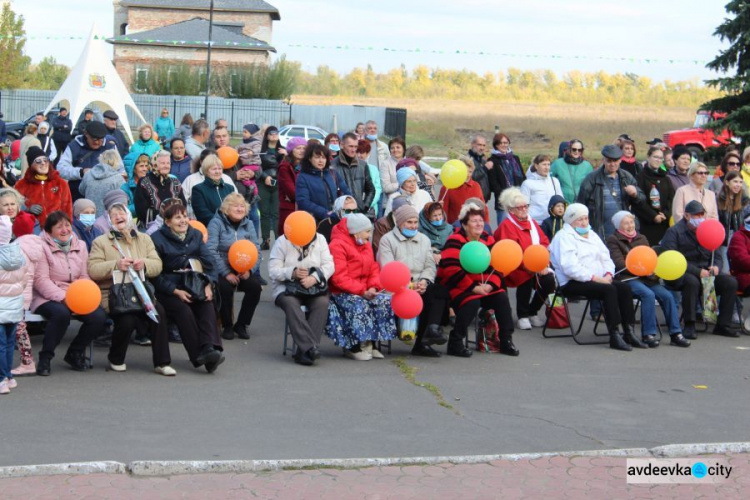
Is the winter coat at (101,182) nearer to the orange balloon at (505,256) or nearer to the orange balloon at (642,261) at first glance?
the orange balloon at (505,256)

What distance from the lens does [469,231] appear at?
34.4 ft

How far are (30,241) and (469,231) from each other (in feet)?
14.2

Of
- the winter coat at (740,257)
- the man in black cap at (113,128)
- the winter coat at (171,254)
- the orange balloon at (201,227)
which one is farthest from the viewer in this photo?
the man in black cap at (113,128)

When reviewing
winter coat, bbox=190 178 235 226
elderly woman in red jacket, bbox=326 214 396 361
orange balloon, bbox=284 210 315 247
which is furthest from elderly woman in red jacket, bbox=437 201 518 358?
winter coat, bbox=190 178 235 226

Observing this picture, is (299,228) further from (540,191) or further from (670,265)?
(540,191)

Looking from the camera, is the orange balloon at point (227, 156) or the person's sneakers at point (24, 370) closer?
the person's sneakers at point (24, 370)

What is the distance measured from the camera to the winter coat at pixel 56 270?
896cm

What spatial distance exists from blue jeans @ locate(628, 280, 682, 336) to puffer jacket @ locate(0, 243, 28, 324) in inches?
251

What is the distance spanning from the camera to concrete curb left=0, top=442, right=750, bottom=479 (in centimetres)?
624

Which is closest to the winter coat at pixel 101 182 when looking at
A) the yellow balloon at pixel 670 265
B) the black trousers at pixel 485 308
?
the black trousers at pixel 485 308

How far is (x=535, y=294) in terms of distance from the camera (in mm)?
11719

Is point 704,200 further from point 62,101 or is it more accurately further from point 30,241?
point 62,101

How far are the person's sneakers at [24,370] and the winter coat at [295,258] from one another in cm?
237

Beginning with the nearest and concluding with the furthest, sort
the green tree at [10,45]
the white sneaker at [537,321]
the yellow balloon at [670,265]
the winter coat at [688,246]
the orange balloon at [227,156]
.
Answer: the yellow balloon at [670,265] → the winter coat at [688,246] → the white sneaker at [537,321] → the orange balloon at [227,156] → the green tree at [10,45]
